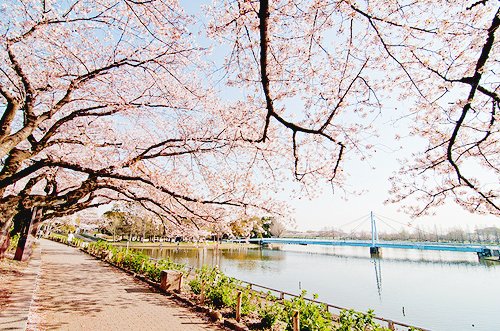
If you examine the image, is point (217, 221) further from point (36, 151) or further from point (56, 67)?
point (56, 67)

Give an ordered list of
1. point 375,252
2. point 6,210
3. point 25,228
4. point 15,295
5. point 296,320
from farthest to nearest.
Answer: point 375,252 → point 25,228 → point 6,210 → point 15,295 → point 296,320

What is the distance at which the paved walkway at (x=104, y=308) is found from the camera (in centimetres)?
603

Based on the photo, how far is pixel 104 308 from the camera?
7285 mm

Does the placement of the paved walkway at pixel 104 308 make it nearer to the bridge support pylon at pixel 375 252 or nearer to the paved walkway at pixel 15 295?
the paved walkway at pixel 15 295

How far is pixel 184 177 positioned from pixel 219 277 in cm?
335

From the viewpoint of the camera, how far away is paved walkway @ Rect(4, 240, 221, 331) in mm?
6031

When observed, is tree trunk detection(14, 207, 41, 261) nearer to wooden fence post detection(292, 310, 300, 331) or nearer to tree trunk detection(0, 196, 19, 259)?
tree trunk detection(0, 196, 19, 259)

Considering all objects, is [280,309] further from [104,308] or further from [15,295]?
[15,295]

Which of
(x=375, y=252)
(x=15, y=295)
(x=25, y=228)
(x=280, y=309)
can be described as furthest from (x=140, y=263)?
(x=375, y=252)

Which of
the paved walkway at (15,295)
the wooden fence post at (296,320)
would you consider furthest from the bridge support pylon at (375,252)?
the paved walkway at (15,295)

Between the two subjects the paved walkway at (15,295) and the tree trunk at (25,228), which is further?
the tree trunk at (25,228)

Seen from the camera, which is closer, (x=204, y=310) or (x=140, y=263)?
(x=204, y=310)

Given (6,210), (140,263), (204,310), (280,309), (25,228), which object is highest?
(6,210)

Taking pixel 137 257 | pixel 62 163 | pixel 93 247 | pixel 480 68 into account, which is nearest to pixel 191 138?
pixel 62 163
